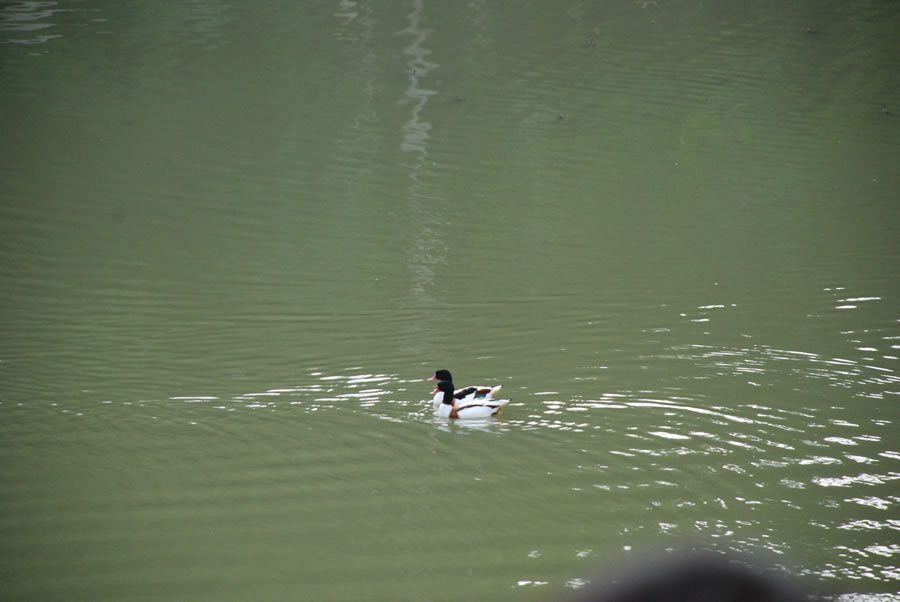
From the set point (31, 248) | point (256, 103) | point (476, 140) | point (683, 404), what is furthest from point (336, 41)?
point (683, 404)

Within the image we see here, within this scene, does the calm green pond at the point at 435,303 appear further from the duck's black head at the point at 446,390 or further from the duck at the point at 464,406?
the duck's black head at the point at 446,390

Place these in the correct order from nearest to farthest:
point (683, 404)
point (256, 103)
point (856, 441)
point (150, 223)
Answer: point (856, 441) → point (683, 404) → point (150, 223) → point (256, 103)

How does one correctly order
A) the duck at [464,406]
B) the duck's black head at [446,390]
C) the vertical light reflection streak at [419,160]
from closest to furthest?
the duck at [464,406], the duck's black head at [446,390], the vertical light reflection streak at [419,160]

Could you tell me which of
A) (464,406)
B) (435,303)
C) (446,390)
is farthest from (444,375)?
(435,303)

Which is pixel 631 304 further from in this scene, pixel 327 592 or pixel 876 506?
pixel 327 592

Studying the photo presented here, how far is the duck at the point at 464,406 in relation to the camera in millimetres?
7242

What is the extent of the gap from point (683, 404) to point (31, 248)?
878cm

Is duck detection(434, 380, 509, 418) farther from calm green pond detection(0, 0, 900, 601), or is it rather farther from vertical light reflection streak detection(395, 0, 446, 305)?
vertical light reflection streak detection(395, 0, 446, 305)

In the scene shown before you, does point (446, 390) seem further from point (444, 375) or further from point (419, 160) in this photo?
point (419, 160)

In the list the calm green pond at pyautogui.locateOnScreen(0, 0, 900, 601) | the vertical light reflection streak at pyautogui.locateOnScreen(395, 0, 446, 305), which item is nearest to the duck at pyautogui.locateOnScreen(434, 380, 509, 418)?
the calm green pond at pyautogui.locateOnScreen(0, 0, 900, 601)

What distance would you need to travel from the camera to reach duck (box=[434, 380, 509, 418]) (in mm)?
7242

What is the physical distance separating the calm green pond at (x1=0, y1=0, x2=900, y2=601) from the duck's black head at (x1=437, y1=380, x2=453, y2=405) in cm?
24

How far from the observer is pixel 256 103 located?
1941 cm

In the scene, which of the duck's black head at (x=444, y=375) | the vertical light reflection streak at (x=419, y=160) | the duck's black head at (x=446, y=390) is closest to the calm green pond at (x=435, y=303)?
the vertical light reflection streak at (x=419, y=160)
